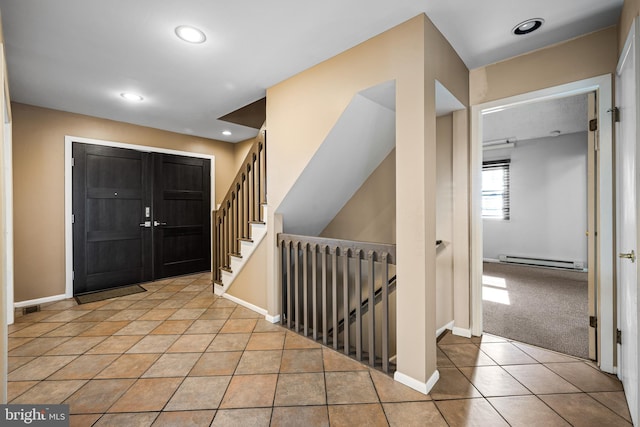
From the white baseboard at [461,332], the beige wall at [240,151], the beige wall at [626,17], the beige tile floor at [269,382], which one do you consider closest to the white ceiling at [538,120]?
the beige wall at [626,17]

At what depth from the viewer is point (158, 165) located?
4.53 m

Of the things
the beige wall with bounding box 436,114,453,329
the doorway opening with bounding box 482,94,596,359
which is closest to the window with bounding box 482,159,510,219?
the doorway opening with bounding box 482,94,596,359

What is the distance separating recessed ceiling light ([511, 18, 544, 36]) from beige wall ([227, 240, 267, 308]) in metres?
2.79

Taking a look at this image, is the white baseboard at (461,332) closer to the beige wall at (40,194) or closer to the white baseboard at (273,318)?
the white baseboard at (273,318)

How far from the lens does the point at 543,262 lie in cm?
566

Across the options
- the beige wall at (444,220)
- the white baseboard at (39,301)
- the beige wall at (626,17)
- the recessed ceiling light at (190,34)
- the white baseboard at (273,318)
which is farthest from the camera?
the white baseboard at (39,301)

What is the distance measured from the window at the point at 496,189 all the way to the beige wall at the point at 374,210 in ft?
13.6

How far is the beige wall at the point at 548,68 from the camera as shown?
202 centimetres

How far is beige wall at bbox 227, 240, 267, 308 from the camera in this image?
314 cm

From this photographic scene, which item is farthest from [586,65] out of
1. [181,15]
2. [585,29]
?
[181,15]

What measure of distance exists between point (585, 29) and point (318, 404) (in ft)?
10.2

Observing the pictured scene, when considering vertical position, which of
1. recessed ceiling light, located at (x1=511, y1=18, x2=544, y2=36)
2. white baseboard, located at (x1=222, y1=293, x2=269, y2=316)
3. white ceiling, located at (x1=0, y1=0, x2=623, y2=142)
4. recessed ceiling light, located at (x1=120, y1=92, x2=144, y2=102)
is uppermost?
recessed ceiling light, located at (x1=120, y1=92, x2=144, y2=102)

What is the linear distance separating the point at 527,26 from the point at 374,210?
2.09m

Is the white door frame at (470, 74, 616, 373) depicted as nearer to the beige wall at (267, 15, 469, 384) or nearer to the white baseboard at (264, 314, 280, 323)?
the beige wall at (267, 15, 469, 384)
